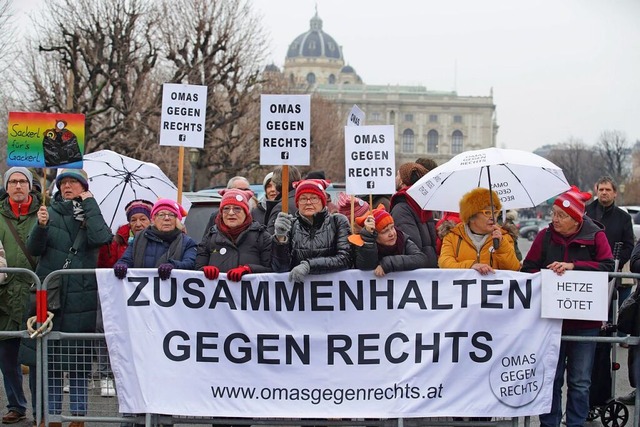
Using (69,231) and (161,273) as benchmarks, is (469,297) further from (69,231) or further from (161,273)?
(69,231)

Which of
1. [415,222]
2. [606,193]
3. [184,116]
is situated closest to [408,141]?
[606,193]

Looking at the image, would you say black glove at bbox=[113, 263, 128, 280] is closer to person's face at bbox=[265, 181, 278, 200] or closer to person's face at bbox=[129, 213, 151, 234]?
person's face at bbox=[129, 213, 151, 234]

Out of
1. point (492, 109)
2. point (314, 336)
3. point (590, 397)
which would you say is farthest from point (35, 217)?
point (492, 109)

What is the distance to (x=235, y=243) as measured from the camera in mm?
6969

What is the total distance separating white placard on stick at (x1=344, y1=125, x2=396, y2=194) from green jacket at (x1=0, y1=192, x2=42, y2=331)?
2.58m

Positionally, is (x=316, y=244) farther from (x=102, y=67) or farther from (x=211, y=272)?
(x=102, y=67)

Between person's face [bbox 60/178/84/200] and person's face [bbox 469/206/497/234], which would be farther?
person's face [bbox 60/178/84/200]

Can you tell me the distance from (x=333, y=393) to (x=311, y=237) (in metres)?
1.09

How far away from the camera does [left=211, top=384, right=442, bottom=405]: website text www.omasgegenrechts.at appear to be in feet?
22.4

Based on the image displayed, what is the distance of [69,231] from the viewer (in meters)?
7.49

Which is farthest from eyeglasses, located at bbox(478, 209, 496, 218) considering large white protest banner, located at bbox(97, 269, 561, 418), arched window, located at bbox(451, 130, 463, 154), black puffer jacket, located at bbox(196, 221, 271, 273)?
arched window, located at bbox(451, 130, 463, 154)

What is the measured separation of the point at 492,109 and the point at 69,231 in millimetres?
153783

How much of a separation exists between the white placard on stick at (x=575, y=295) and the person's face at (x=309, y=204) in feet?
5.37

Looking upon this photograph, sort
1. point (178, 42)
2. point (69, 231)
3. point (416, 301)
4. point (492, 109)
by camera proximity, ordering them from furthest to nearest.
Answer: point (492, 109), point (178, 42), point (69, 231), point (416, 301)
